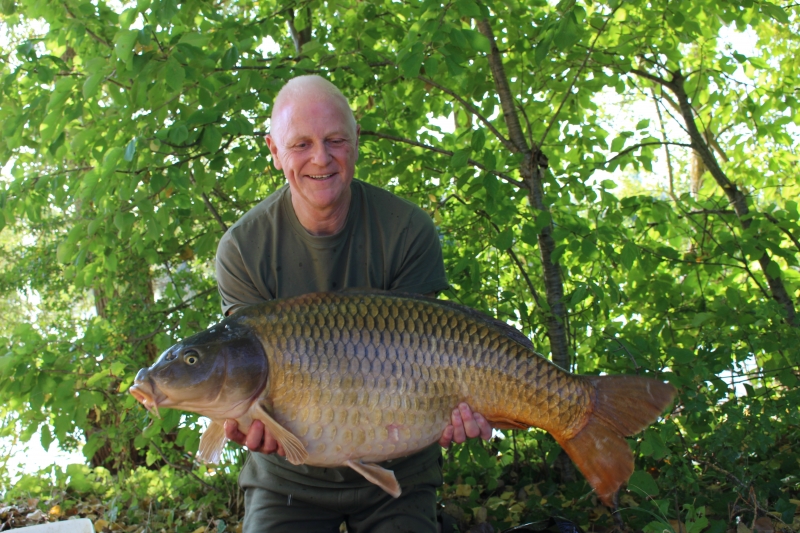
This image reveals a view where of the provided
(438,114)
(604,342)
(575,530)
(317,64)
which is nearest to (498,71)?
(438,114)

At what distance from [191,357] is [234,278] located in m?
0.39

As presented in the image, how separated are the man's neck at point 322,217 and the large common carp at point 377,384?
Answer: 0.30 m

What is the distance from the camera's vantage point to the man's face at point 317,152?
1691 millimetres

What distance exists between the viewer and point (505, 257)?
3100mm

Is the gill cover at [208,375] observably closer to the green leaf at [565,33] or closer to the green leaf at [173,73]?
the green leaf at [173,73]

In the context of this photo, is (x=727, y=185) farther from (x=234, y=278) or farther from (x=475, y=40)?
(x=234, y=278)

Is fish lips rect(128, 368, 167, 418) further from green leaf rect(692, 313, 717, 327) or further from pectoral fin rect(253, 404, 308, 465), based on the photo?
green leaf rect(692, 313, 717, 327)

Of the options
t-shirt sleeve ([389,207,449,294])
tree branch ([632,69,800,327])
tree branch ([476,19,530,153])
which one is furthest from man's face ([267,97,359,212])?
tree branch ([632,69,800,327])

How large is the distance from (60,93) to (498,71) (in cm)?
160

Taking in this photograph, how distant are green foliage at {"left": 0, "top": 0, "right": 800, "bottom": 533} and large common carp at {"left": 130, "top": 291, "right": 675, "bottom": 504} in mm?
498

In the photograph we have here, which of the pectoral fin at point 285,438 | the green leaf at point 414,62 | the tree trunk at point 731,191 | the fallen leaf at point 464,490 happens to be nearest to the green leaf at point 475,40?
the green leaf at point 414,62

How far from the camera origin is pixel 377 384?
1.44 meters

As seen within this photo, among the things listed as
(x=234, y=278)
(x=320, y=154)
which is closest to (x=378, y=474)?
(x=234, y=278)

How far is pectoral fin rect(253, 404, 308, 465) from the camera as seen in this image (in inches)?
55.9
